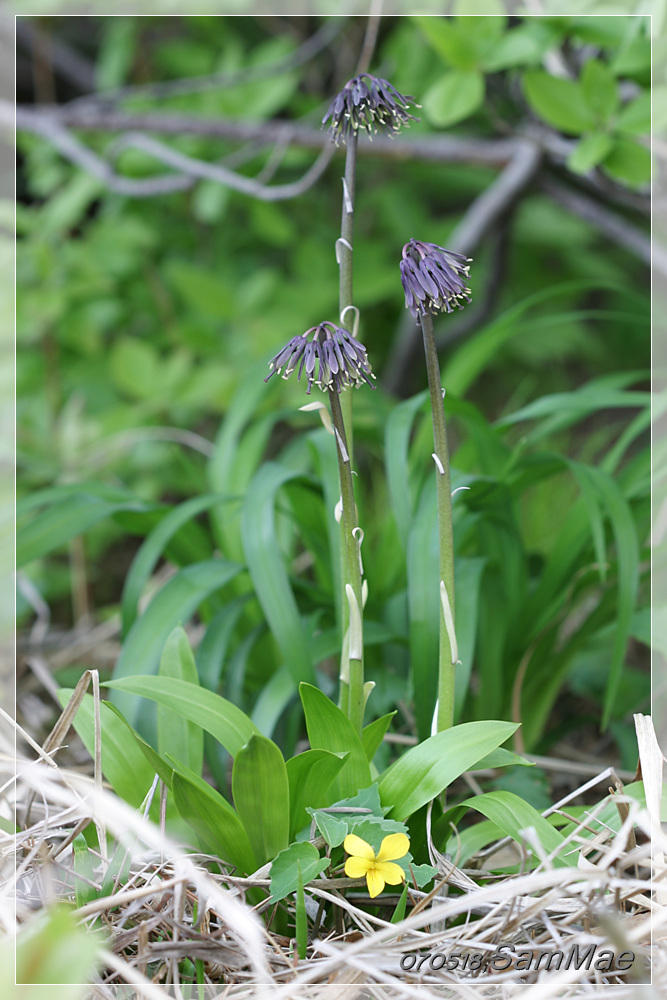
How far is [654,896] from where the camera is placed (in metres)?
0.81

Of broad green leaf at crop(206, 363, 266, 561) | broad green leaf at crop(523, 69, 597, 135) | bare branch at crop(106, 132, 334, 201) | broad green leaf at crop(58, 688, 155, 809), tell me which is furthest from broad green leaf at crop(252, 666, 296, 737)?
broad green leaf at crop(523, 69, 597, 135)

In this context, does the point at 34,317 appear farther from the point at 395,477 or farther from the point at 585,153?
the point at 585,153

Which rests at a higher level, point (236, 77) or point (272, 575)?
point (236, 77)

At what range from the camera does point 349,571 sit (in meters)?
0.80

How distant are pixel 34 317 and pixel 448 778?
188 centimetres

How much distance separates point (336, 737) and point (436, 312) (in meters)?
0.49

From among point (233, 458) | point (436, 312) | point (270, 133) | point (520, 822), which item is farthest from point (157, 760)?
point (270, 133)

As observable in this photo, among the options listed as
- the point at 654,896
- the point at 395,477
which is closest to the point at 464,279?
the point at 395,477

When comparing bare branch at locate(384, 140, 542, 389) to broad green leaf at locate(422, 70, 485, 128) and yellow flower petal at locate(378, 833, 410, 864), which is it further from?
yellow flower petal at locate(378, 833, 410, 864)

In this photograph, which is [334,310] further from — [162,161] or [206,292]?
[162,161]

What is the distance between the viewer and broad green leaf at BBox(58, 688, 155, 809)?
937 millimetres

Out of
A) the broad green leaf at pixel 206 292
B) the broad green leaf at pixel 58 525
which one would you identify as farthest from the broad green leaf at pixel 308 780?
the broad green leaf at pixel 206 292

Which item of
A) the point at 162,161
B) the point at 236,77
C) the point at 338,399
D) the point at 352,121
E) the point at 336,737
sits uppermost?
the point at 236,77

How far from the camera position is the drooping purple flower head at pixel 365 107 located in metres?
0.76
